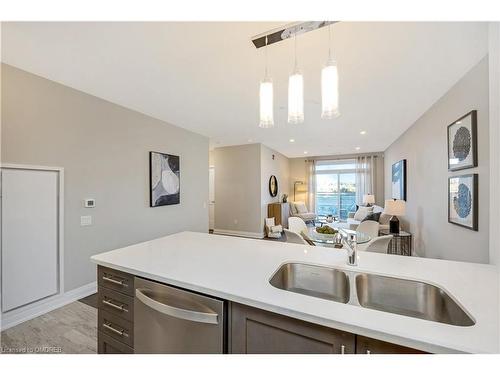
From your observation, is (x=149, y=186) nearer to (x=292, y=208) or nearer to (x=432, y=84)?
(x=432, y=84)

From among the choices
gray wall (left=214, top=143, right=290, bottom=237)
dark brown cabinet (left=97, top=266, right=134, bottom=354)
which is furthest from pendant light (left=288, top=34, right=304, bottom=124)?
gray wall (left=214, top=143, right=290, bottom=237)

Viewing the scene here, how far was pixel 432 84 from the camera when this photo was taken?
247cm

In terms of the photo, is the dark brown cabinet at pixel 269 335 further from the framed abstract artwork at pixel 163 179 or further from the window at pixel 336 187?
the window at pixel 336 187

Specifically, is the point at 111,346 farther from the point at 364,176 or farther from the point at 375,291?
the point at 364,176

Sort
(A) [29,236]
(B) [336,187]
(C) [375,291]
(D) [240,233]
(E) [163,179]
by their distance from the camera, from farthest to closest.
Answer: (B) [336,187] → (D) [240,233] → (E) [163,179] → (A) [29,236] → (C) [375,291]

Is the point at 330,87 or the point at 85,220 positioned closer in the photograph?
the point at 330,87

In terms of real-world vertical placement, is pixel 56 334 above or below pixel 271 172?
below

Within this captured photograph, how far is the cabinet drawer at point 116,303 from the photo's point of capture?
4.22 feet

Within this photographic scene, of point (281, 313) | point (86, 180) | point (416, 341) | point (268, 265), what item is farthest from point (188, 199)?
point (416, 341)

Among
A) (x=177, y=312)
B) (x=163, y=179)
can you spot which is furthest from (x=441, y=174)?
(x=163, y=179)

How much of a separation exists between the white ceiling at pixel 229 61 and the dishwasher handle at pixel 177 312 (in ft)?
6.07

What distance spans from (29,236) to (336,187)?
839cm

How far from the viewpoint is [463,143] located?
2217 millimetres
